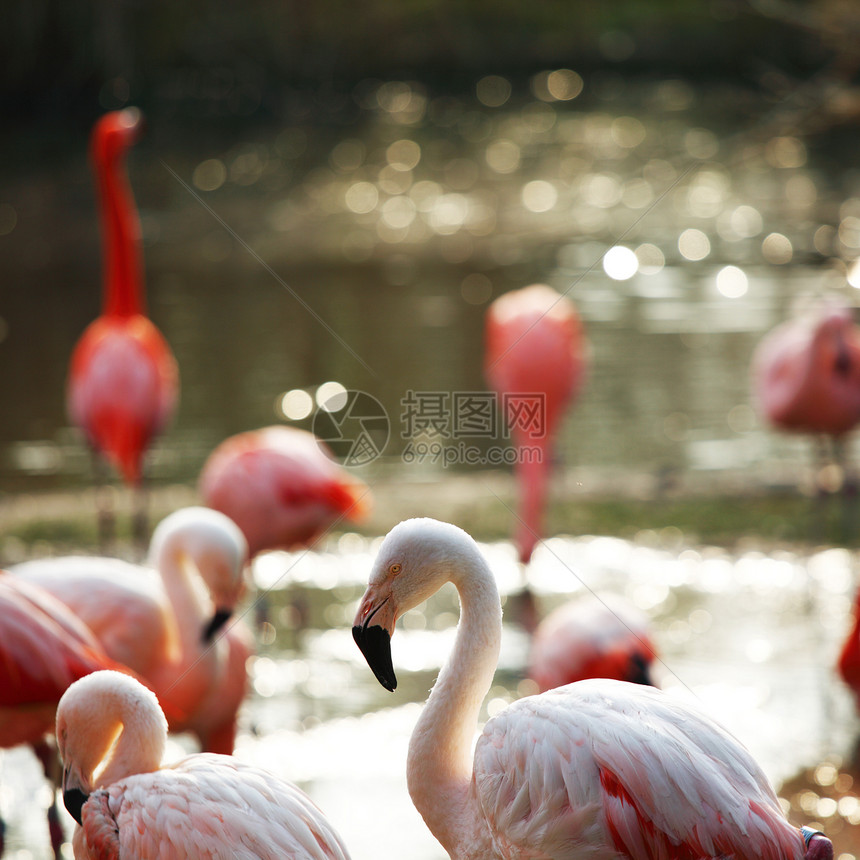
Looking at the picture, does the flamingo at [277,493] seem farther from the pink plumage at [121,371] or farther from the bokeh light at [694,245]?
the bokeh light at [694,245]

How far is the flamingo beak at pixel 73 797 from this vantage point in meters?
2.28

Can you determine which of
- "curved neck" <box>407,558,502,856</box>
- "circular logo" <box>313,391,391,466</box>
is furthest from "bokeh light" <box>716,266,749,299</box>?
"curved neck" <box>407,558,502,856</box>

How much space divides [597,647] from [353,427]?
2760 millimetres

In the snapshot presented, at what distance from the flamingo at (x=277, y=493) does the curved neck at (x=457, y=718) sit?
Answer: 2.18 meters

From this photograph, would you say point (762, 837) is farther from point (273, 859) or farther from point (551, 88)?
point (551, 88)

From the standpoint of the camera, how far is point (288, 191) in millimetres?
14641

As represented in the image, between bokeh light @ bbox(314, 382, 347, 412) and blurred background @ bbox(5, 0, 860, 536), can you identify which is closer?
bokeh light @ bbox(314, 382, 347, 412)

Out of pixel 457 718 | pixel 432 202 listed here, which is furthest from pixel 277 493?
pixel 432 202

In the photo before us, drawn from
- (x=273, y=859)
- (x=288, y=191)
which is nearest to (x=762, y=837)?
(x=273, y=859)

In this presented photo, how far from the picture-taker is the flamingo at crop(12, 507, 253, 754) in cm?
332

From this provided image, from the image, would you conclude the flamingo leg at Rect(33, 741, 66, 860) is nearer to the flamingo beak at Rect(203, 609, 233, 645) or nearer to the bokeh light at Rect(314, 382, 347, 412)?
the flamingo beak at Rect(203, 609, 233, 645)

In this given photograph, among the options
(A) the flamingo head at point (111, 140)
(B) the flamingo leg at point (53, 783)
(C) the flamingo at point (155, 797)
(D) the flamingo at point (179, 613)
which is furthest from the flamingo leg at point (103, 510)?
(C) the flamingo at point (155, 797)

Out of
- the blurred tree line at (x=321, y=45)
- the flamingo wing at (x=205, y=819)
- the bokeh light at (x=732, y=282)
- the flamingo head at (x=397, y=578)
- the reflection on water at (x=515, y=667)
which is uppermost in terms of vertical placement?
the blurred tree line at (x=321, y=45)

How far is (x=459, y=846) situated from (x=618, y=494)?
143 inches
